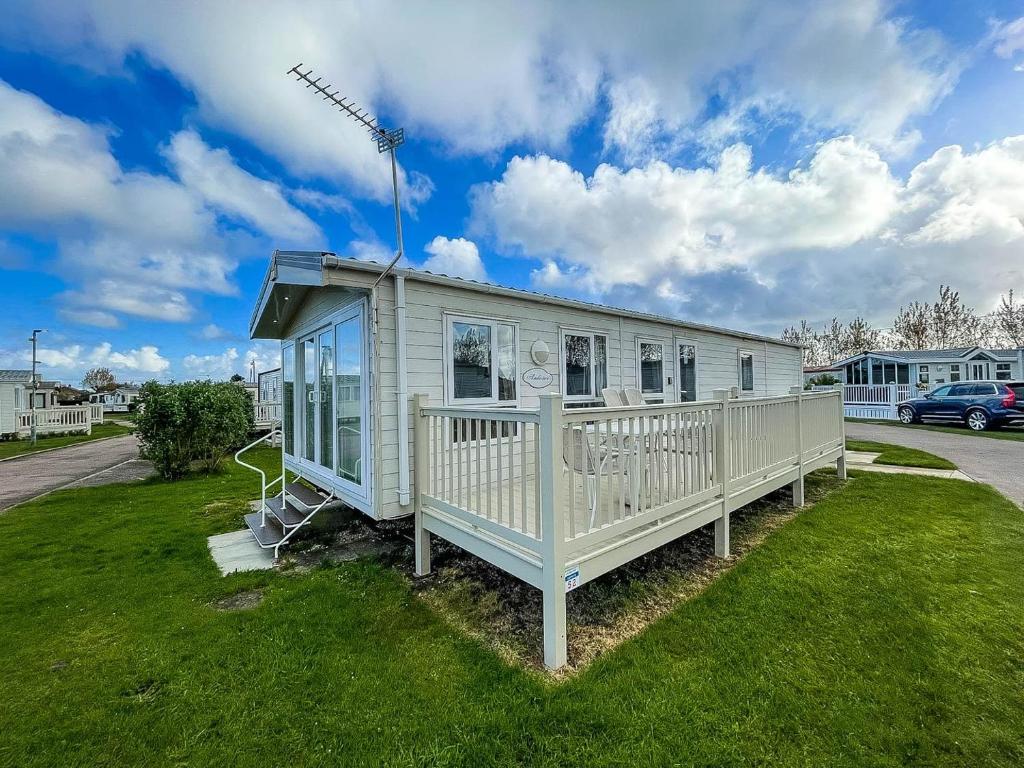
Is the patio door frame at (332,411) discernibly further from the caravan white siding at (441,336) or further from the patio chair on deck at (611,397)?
the patio chair on deck at (611,397)

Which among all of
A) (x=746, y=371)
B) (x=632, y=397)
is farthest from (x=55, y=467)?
(x=746, y=371)

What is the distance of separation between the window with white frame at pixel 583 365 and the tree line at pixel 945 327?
23093 millimetres

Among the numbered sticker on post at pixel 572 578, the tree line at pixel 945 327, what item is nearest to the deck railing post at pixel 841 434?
the numbered sticker on post at pixel 572 578

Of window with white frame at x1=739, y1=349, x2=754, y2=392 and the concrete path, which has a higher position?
window with white frame at x1=739, y1=349, x2=754, y2=392

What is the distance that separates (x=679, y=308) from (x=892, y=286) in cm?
1506

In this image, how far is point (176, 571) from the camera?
397cm

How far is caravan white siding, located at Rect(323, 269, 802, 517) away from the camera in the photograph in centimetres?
403

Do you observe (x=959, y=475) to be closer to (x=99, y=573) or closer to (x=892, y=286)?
(x=99, y=573)

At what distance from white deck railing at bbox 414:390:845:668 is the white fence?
18645 millimetres

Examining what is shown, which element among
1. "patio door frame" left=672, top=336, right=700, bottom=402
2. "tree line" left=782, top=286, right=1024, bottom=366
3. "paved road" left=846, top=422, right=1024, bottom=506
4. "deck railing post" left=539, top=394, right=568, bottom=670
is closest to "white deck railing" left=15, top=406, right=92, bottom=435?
"deck railing post" left=539, top=394, right=568, bottom=670

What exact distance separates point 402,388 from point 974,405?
19260 mm

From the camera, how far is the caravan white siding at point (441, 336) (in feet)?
13.2

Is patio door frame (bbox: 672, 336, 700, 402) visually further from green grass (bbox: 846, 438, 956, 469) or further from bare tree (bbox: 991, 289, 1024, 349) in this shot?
bare tree (bbox: 991, 289, 1024, 349)

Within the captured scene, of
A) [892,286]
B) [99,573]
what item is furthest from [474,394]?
[892,286]
